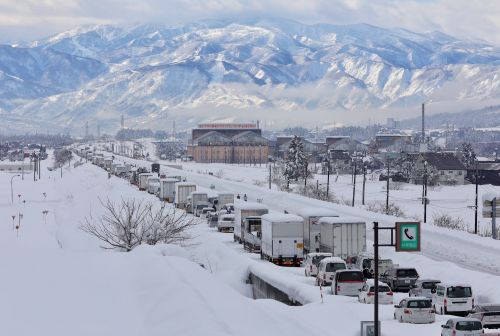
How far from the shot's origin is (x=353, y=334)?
87.1 ft

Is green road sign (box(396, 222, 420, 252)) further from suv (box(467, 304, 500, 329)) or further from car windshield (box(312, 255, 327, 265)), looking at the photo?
car windshield (box(312, 255, 327, 265))

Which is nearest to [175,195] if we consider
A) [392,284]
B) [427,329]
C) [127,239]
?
[127,239]

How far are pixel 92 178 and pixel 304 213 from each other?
107m

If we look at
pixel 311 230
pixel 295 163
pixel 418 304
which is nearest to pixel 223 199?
pixel 311 230

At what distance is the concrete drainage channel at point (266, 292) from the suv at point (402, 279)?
4724 millimetres

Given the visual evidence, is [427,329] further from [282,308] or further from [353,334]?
[282,308]

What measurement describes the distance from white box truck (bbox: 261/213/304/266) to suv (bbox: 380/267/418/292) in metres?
7.91

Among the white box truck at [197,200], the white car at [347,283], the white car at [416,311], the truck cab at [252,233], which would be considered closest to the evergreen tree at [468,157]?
the white box truck at [197,200]

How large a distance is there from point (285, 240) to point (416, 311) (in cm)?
1602

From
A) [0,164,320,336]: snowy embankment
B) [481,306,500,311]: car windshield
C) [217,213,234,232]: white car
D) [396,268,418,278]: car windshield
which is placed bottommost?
[217,213,234,232]: white car

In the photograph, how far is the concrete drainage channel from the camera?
35656 millimetres

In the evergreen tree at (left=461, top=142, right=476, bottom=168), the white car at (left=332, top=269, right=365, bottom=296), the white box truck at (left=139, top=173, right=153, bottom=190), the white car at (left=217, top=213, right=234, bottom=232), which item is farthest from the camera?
Answer: the evergreen tree at (left=461, top=142, right=476, bottom=168)

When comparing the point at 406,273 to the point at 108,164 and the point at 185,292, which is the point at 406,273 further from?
the point at 108,164

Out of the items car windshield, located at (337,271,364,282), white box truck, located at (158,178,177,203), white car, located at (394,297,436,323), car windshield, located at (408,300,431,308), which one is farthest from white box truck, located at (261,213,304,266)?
white box truck, located at (158,178,177,203)
